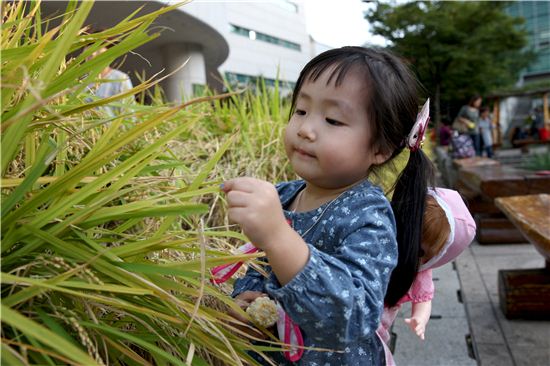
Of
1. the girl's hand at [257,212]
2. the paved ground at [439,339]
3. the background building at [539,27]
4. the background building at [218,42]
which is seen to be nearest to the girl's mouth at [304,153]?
the girl's hand at [257,212]

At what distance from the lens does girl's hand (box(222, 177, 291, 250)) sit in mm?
917

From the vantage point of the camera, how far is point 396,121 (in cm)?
128

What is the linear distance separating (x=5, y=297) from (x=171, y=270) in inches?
9.9

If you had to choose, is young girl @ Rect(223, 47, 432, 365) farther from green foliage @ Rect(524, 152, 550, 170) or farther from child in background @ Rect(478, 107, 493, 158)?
child in background @ Rect(478, 107, 493, 158)

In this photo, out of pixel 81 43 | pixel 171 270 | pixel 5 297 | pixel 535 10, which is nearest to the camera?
pixel 5 297

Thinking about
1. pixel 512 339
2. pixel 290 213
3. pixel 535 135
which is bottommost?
pixel 535 135

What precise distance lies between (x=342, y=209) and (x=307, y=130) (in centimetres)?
19

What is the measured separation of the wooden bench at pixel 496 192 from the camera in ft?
16.6

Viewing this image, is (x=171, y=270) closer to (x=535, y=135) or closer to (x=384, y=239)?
(x=384, y=239)

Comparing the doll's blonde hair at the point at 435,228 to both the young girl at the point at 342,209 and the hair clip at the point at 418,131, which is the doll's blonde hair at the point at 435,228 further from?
the hair clip at the point at 418,131

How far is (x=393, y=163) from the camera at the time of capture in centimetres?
143

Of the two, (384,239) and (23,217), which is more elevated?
(23,217)

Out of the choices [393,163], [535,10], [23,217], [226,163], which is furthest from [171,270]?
[535,10]

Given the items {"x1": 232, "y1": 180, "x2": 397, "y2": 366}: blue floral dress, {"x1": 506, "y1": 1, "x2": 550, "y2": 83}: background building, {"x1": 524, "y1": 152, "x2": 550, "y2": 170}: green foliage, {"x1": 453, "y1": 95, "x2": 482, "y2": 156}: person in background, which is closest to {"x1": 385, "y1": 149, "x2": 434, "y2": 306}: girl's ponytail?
{"x1": 232, "y1": 180, "x2": 397, "y2": 366}: blue floral dress
